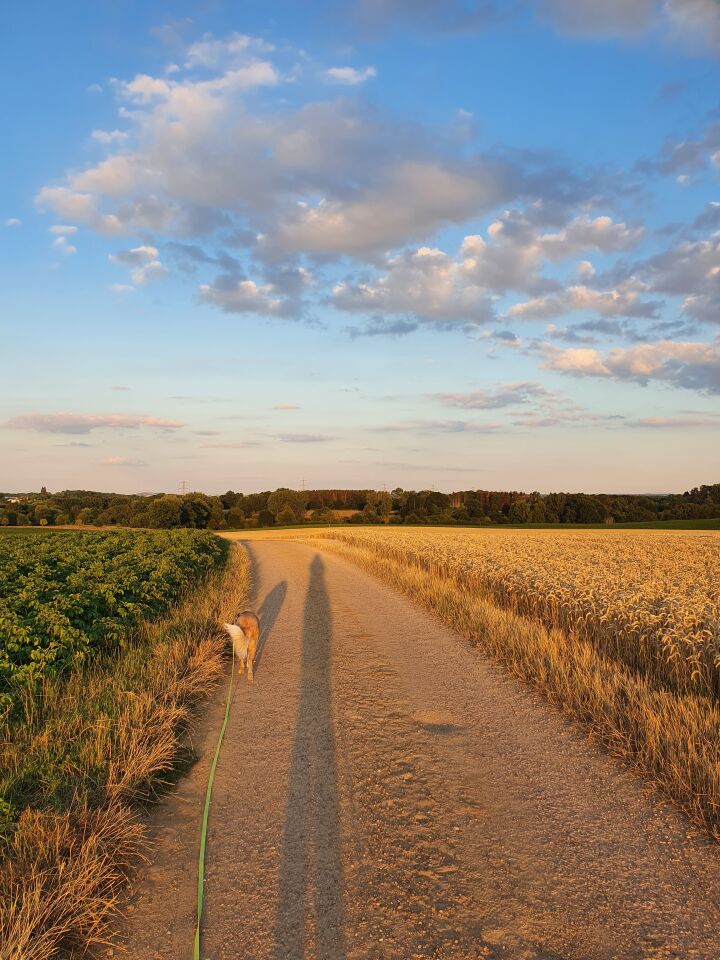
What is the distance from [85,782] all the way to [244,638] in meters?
3.95

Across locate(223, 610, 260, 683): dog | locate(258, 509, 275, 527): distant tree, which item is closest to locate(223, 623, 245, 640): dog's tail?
locate(223, 610, 260, 683): dog

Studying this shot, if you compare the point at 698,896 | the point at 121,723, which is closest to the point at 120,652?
the point at 121,723

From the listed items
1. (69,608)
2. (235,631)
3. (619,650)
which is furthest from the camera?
(69,608)

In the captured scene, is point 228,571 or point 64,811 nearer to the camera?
point 64,811

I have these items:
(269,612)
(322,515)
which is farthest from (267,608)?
(322,515)

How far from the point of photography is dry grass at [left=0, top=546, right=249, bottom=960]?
11.0 feet

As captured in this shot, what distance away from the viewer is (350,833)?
446 centimetres

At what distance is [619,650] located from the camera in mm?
8711

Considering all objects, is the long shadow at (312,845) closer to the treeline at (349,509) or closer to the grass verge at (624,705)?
the grass verge at (624,705)

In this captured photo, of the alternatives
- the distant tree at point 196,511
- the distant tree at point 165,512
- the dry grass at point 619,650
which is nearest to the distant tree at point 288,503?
the distant tree at point 196,511

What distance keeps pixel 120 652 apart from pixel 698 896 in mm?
8694

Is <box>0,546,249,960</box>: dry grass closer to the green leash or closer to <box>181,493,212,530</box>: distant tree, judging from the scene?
the green leash

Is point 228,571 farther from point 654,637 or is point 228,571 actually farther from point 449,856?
point 449,856

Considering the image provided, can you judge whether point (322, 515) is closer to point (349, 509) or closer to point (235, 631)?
point (349, 509)
